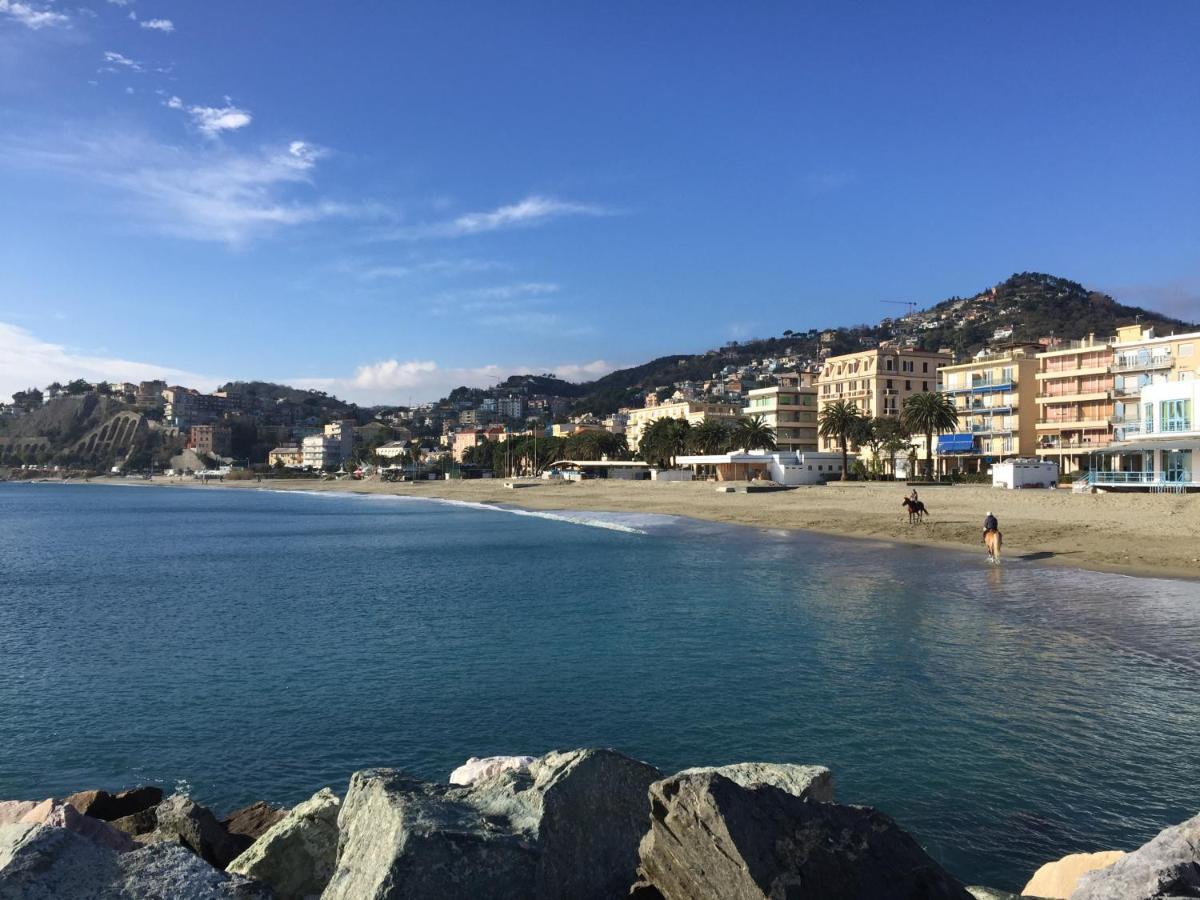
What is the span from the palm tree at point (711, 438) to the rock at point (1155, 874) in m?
110

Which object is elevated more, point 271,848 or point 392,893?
point 392,893

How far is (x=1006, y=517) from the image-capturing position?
45.8 meters

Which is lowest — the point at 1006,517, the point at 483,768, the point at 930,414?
the point at 483,768

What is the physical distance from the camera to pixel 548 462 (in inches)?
6865

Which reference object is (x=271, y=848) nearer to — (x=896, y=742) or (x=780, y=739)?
(x=780, y=739)

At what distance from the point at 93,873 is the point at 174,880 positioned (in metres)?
0.48

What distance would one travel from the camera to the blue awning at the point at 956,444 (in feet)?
311

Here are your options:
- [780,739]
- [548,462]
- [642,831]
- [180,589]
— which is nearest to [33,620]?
[180,589]

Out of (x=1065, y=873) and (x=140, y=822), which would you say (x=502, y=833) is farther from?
(x=140, y=822)

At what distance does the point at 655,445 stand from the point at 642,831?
414ft

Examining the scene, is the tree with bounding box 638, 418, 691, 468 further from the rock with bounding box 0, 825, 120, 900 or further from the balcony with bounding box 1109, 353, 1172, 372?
the rock with bounding box 0, 825, 120, 900

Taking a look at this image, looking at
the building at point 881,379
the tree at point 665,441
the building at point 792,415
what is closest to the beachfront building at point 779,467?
the building at point 881,379

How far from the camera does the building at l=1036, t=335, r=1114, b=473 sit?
274 ft

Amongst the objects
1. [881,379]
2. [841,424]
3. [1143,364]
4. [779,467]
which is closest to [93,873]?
[1143,364]
